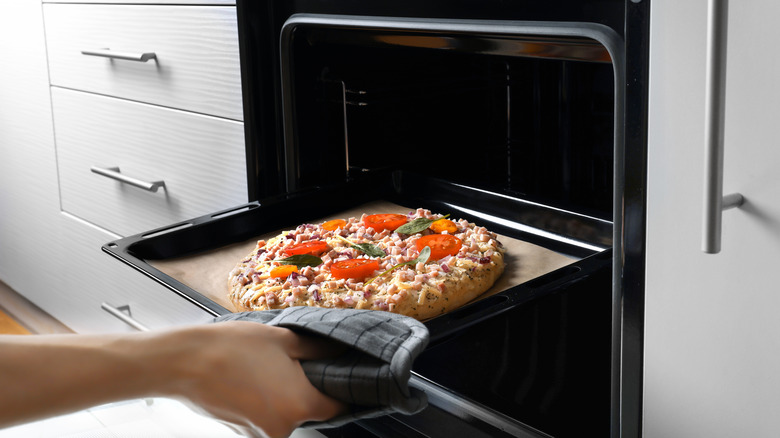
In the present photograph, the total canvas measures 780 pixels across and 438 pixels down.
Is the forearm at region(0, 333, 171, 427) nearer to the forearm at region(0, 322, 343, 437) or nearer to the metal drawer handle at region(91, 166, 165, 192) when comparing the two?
the forearm at region(0, 322, 343, 437)

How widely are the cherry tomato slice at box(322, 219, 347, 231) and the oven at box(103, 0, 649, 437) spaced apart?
67 mm

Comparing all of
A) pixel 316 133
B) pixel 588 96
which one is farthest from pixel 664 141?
pixel 316 133

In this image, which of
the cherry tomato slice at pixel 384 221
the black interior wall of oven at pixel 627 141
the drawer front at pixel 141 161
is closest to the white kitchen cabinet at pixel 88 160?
the drawer front at pixel 141 161

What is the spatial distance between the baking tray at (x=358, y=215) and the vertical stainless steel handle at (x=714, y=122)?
358mm

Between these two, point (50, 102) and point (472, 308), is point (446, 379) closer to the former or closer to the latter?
point (472, 308)

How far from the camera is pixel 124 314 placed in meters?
1.62

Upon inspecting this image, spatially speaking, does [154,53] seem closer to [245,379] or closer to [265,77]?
[265,77]

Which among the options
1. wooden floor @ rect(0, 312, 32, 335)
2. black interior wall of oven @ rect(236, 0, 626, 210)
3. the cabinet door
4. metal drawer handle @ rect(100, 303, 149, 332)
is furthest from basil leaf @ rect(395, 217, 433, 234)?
wooden floor @ rect(0, 312, 32, 335)

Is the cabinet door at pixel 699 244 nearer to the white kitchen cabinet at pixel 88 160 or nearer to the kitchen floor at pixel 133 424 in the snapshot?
the kitchen floor at pixel 133 424

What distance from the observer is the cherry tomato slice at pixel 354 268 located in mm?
902

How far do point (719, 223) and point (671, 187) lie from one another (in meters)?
0.07

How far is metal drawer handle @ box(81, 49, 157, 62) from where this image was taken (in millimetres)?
1333

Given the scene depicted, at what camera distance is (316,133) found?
113 centimetres

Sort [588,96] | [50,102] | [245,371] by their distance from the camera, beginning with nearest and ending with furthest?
1. [245,371]
2. [588,96]
3. [50,102]
